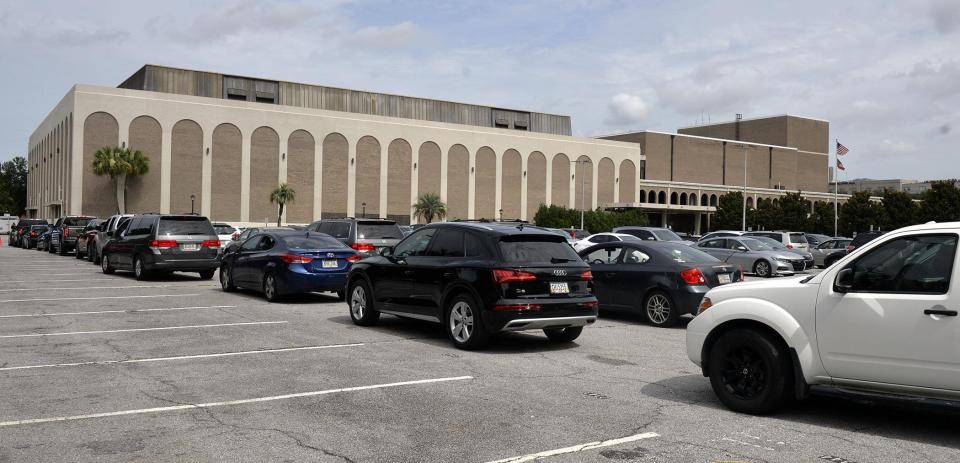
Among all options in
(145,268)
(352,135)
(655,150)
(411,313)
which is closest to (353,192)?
(352,135)

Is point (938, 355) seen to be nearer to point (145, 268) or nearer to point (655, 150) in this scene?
point (145, 268)

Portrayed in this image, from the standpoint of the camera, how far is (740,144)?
11856cm

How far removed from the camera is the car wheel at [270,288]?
16281 millimetres

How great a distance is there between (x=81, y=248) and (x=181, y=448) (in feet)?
106

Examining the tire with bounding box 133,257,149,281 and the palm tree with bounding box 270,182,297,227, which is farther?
the palm tree with bounding box 270,182,297,227

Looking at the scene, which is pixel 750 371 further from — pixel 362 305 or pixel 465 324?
pixel 362 305

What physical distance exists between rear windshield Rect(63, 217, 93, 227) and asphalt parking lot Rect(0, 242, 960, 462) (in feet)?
96.8

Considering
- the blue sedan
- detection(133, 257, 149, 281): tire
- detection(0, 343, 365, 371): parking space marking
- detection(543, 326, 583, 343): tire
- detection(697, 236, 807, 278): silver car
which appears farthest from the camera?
detection(697, 236, 807, 278): silver car

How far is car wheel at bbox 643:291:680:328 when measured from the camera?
13.2 m

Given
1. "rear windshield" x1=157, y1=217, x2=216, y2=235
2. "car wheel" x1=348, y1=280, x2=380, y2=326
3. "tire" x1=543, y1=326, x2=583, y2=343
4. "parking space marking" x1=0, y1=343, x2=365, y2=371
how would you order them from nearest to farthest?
"parking space marking" x1=0, y1=343, x2=365, y2=371
"tire" x1=543, y1=326, x2=583, y2=343
"car wheel" x1=348, y1=280, x2=380, y2=326
"rear windshield" x1=157, y1=217, x2=216, y2=235

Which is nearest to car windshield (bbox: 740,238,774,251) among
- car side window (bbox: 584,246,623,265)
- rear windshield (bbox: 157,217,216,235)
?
car side window (bbox: 584,246,623,265)

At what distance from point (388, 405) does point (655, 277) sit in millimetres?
7542

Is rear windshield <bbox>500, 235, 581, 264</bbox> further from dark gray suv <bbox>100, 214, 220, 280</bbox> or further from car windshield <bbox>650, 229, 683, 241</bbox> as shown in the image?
car windshield <bbox>650, 229, 683, 241</bbox>

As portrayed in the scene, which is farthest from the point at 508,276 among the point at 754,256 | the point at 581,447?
the point at 754,256
